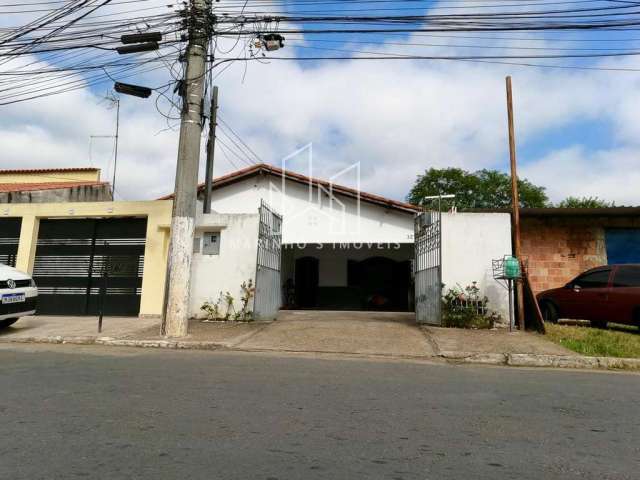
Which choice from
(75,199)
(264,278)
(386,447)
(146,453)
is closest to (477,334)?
(264,278)

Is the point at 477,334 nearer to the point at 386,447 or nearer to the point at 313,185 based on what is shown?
the point at 386,447

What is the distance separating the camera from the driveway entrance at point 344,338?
752 centimetres

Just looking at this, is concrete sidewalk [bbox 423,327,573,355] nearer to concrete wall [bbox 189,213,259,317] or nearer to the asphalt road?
the asphalt road

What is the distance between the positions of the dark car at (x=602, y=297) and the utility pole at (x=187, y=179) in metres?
8.04

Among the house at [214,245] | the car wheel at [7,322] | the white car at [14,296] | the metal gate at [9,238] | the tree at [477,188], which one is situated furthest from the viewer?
the tree at [477,188]

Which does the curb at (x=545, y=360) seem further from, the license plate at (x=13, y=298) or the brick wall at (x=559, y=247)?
the license plate at (x=13, y=298)

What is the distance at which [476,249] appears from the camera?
10.2 meters

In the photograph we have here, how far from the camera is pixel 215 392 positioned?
4.49 metres

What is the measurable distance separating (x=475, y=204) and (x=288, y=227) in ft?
83.7

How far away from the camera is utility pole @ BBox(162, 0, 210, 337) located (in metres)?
8.37

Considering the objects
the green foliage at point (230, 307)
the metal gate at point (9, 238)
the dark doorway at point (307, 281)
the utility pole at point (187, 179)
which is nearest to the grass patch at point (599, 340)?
the green foliage at point (230, 307)

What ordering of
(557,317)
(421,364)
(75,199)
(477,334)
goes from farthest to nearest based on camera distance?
(75,199)
(557,317)
(477,334)
(421,364)

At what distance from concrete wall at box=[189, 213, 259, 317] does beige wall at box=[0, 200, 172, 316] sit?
82cm

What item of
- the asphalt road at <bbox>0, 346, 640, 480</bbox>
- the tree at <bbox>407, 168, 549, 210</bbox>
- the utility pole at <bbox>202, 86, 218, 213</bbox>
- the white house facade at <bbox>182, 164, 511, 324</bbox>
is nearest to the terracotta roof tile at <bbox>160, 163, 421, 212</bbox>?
the white house facade at <bbox>182, 164, 511, 324</bbox>
